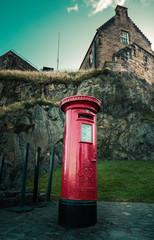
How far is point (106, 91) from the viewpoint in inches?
610

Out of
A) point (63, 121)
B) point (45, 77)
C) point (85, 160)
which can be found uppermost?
point (45, 77)

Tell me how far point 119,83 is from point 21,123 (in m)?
10.7

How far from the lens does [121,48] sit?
22.1 metres

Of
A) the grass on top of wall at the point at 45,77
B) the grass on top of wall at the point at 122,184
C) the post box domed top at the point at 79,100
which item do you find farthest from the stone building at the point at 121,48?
the post box domed top at the point at 79,100

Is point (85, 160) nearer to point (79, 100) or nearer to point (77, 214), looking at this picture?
point (77, 214)

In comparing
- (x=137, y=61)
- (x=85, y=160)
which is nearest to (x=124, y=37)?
(x=137, y=61)

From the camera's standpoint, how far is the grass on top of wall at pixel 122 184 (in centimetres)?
549

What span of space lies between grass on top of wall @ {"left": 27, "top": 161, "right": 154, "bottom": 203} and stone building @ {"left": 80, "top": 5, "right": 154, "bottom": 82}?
12.9 m

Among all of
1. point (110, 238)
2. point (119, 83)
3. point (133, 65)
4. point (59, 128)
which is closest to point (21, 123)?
point (59, 128)

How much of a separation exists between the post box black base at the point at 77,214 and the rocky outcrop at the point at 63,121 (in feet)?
13.0

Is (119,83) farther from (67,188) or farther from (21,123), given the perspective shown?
(67,188)

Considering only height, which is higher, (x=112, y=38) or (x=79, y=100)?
(x=112, y=38)

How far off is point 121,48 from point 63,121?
15.7 metres

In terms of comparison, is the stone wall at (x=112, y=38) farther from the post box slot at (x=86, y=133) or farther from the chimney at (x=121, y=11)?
the post box slot at (x=86, y=133)
